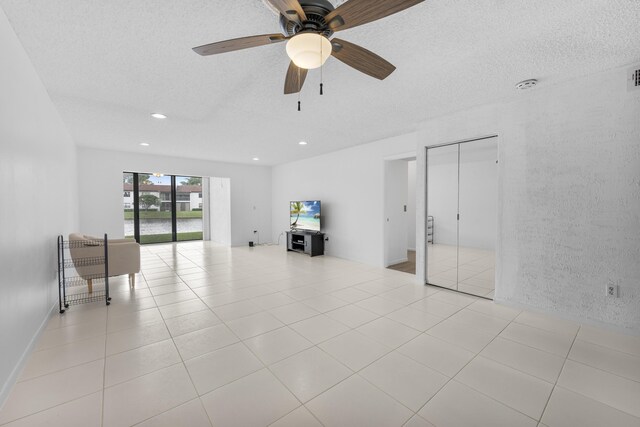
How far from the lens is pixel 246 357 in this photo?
2.18 meters

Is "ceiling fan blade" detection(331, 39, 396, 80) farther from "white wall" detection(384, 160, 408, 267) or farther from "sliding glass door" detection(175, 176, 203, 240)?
"sliding glass door" detection(175, 176, 203, 240)

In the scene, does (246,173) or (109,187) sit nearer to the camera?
(109,187)

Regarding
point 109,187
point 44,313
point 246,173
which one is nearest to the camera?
point 44,313

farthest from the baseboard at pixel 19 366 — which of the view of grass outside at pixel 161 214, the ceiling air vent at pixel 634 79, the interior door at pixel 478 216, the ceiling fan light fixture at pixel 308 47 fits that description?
the view of grass outside at pixel 161 214

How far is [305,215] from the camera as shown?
6922mm

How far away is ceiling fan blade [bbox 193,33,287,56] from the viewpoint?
1.52 meters

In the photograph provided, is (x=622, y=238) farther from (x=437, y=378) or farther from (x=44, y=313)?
(x=44, y=313)

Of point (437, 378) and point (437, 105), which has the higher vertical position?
point (437, 105)

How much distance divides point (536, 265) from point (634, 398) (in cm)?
151

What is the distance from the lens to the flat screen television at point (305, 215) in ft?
21.6

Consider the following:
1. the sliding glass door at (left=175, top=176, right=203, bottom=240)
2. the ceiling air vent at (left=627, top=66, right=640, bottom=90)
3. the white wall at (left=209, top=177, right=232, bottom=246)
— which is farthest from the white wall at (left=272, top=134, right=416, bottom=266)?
the sliding glass door at (left=175, top=176, right=203, bottom=240)

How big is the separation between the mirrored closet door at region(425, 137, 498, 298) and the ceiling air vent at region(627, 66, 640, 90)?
3.81 ft

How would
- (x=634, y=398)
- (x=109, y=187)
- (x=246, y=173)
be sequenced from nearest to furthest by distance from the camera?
(x=634, y=398) < (x=109, y=187) < (x=246, y=173)

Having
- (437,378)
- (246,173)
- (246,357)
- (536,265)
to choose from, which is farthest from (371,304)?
(246,173)
